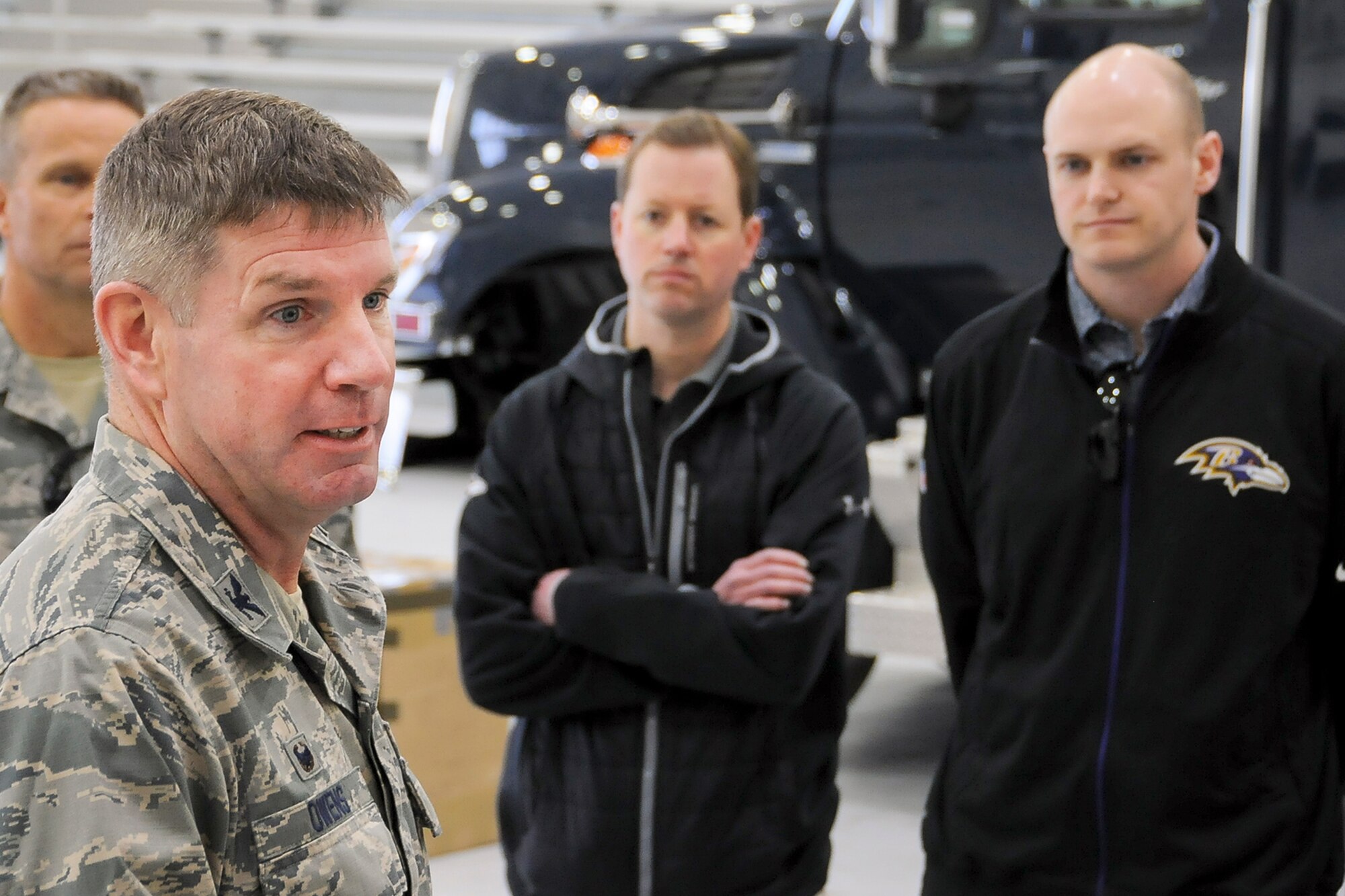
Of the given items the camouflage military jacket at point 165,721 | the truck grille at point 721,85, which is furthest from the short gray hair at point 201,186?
the truck grille at point 721,85

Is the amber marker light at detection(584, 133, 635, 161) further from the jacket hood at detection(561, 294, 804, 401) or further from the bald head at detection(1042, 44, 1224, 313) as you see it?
the bald head at detection(1042, 44, 1224, 313)

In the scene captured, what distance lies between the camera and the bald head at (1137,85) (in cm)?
251

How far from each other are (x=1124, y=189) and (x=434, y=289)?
3548 mm

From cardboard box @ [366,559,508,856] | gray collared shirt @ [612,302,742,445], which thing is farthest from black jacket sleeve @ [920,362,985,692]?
cardboard box @ [366,559,508,856]

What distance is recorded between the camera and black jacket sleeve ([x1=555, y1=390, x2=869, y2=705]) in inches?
99.2

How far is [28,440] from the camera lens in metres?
2.25

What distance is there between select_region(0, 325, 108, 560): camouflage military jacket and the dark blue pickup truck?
→ 272cm

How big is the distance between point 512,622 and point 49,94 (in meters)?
1.11

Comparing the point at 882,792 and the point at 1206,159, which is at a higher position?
the point at 1206,159

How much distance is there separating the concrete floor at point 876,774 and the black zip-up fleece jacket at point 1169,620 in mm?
1378

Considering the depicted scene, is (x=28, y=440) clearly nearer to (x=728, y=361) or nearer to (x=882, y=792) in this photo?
(x=728, y=361)

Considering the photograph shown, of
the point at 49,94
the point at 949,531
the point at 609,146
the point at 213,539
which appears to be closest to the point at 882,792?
the point at 949,531

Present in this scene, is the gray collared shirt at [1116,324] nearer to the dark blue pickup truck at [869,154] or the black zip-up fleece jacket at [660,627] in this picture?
the black zip-up fleece jacket at [660,627]

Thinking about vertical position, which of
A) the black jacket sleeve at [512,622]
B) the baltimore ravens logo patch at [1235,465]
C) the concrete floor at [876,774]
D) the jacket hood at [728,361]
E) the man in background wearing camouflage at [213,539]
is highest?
the man in background wearing camouflage at [213,539]
